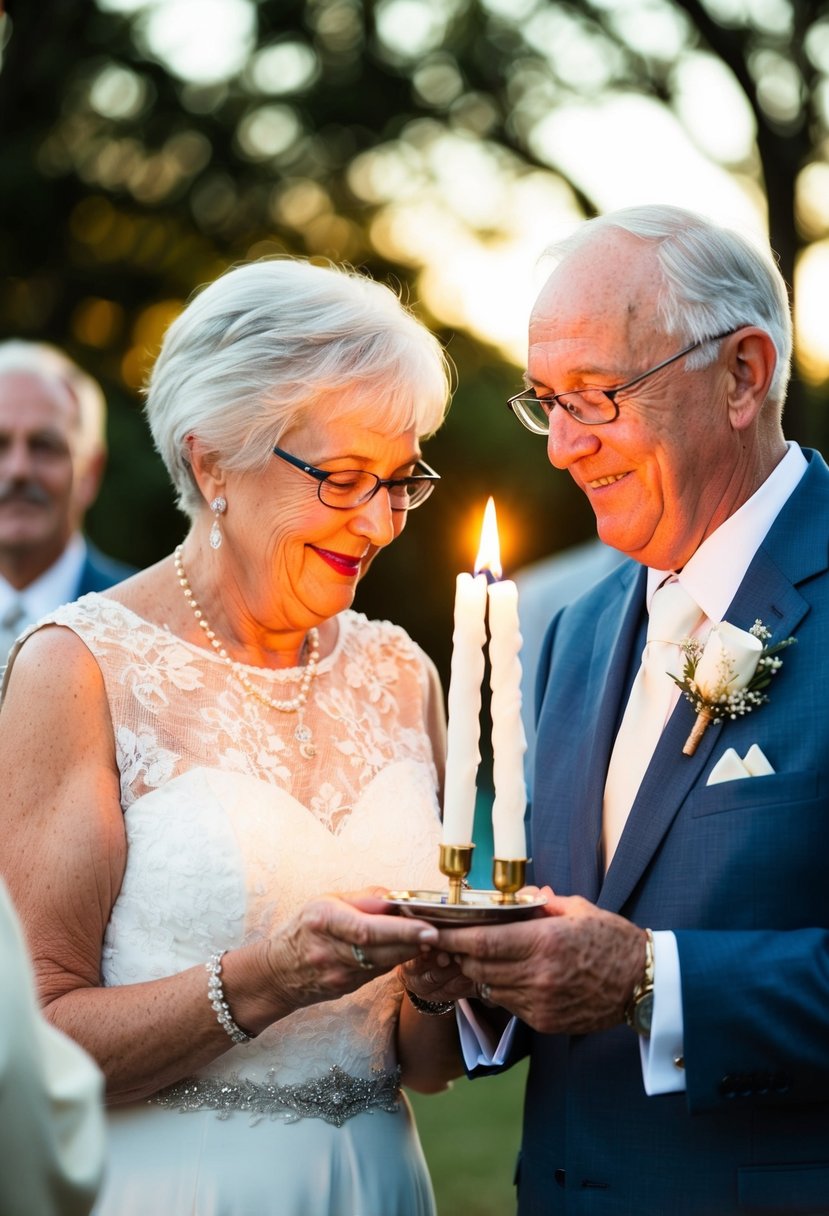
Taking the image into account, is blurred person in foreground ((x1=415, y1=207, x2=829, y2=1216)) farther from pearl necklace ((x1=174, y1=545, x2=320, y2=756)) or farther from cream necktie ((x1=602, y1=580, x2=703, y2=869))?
pearl necklace ((x1=174, y1=545, x2=320, y2=756))

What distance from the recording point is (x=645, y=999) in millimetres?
3197

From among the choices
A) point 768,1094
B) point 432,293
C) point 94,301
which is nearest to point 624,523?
point 768,1094

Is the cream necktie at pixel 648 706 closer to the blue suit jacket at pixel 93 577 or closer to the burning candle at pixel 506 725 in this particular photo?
the burning candle at pixel 506 725

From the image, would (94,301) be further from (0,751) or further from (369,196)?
(0,751)

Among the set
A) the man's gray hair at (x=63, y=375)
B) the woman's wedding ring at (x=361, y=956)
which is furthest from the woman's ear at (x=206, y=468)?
the man's gray hair at (x=63, y=375)

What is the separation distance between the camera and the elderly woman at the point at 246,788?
137 inches

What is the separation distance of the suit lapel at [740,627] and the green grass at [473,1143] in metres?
4.63

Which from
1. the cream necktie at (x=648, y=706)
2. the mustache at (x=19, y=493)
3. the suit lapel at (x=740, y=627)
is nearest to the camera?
the suit lapel at (x=740, y=627)

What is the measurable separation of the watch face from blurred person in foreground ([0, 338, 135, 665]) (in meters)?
4.34

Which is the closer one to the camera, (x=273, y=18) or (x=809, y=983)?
(x=809, y=983)

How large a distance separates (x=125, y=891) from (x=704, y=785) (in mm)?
1450

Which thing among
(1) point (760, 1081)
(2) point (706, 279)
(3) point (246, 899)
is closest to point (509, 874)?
(1) point (760, 1081)

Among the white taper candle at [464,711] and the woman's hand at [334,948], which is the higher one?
the white taper candle at [464,711]

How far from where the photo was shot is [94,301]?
10.6 meters
